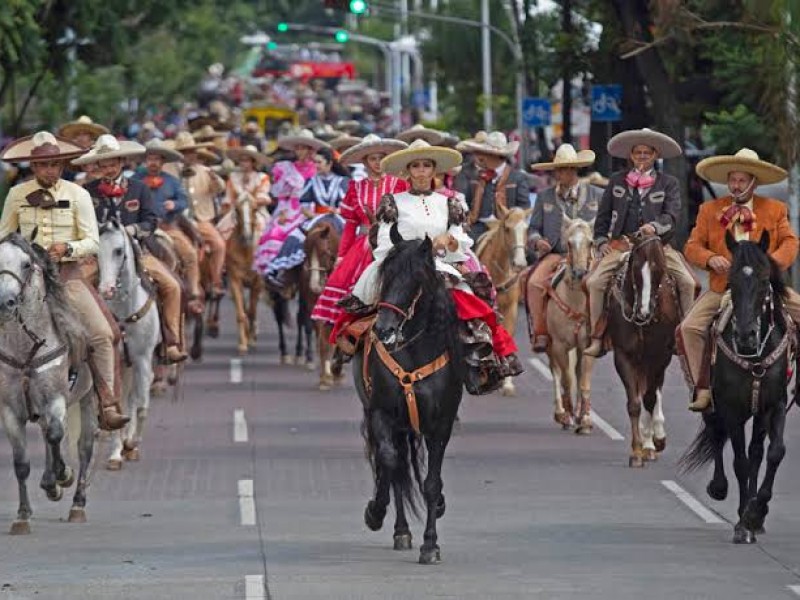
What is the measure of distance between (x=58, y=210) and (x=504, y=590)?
17.5 feet

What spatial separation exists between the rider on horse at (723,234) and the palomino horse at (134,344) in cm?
510

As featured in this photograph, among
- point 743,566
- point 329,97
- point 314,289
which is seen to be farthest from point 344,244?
point 329,97

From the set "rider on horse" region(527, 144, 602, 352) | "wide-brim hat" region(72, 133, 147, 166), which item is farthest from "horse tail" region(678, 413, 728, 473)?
"rider on horse" region(527, 144, 602, 352)

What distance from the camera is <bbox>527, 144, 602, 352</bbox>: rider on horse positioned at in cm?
2322

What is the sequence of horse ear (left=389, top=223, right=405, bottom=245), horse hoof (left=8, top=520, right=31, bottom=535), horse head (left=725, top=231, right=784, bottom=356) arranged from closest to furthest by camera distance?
horse ear (left=389, top=223, right=405, bottom=245)
horse head (left=725, top=231, right=784, bottom=356)
horse hoof (left=8, top=520, right=31, bottom=535)

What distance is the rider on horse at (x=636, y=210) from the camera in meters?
20.5

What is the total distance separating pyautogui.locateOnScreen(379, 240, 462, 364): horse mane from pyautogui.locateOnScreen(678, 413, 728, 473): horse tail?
2358 millimetres

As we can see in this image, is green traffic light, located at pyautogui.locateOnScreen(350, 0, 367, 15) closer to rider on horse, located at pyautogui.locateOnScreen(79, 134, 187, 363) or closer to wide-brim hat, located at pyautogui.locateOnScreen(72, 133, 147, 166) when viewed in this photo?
rider on horse, located at pyautogui.locateOnScreen(79, 134, 187, 363)

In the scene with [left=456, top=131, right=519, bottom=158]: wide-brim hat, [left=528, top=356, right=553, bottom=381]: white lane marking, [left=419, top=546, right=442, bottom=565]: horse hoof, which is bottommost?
[left=528, top=356, right=553, bottom=381]: white lane marking

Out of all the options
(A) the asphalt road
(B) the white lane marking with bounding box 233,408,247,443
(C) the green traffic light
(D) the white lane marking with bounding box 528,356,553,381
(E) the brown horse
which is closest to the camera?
(A) the asphalt road

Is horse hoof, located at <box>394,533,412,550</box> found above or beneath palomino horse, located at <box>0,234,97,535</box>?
beneath

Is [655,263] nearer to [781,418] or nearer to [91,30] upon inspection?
[781,418]

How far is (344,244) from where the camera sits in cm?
1908

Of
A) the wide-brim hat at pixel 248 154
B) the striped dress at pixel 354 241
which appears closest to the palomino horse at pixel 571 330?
the striped dress at pixel 354 241
